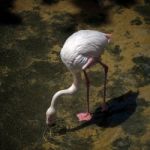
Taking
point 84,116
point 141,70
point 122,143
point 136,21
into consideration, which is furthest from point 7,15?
point 122,143

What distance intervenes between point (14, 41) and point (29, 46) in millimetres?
280

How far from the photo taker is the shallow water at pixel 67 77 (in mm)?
5391

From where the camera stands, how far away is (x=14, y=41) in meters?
6.86

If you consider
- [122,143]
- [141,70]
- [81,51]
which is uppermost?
[81,51]

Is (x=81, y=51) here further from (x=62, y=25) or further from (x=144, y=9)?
(x=144, y=9)

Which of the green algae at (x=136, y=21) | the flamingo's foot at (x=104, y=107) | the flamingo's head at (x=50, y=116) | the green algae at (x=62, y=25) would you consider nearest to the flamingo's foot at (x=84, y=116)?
the flamingo's foot at (x=104, y=107)

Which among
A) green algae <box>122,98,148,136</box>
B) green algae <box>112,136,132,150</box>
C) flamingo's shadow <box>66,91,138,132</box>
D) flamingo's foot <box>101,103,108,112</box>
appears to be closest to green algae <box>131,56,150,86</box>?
flamingo's shadow <box>66,91,138,132</box>

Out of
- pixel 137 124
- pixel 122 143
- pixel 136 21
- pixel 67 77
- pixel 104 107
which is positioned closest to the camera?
pixel 122 143

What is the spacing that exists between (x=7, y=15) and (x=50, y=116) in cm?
264

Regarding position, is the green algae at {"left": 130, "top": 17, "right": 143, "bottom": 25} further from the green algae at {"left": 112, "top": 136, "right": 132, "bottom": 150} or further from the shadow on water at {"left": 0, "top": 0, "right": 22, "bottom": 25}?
the green algae at {"left": 112, "top": 136, "right": 132, "bottom": 150}

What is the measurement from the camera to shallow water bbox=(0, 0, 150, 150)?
539 centimetres

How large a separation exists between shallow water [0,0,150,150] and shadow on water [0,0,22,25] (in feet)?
0.05

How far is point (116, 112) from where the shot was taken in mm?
5676

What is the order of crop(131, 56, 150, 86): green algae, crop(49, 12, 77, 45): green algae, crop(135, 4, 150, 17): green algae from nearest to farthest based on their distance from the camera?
crop(131, 56, 150, 86): green algae → crop(49, 12, 77, 45): green algae → crop(135, 4, 150, 17): green algae
